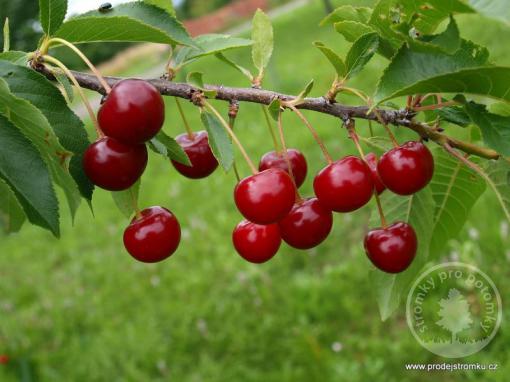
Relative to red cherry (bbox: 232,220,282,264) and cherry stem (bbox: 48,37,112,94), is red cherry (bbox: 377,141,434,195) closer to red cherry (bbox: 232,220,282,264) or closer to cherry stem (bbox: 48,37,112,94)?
red cherry (bbox: 232,220,282,264)

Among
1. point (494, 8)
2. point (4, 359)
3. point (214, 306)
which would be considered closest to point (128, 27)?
point (494, 8)

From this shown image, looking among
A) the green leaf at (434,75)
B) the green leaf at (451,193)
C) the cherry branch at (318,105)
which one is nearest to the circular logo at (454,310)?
the green leaf at (451,193)

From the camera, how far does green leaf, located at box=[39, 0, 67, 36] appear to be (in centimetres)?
104

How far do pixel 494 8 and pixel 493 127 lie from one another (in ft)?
0.88

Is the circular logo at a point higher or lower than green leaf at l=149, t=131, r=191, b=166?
lower

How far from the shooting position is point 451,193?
1385mm

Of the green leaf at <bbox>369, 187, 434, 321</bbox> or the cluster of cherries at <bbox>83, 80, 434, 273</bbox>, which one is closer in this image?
the cluster of cherries at <bbox>83, 80, 434, 273</bbox>

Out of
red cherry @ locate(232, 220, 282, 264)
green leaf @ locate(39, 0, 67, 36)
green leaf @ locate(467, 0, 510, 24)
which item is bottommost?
red cherry @ locate(232, 220, 282, 264)

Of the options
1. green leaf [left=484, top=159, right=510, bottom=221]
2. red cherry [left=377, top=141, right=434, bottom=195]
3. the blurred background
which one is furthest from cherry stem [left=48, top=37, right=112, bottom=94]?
green leaf [left=484, top=159, right=510, bottom=221]

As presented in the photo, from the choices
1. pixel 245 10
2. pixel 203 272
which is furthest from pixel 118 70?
pixel 203 272

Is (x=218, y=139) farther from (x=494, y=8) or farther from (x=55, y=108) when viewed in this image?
(x=494, y=8)

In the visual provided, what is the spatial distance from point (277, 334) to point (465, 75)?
2644 millimetres

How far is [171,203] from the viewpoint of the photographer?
18.8ft

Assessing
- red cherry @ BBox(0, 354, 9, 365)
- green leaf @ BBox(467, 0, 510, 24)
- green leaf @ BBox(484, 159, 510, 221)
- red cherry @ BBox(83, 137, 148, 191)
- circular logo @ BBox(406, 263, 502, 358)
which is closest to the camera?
green leaf @ BBox(467, 0, 510, 24)
